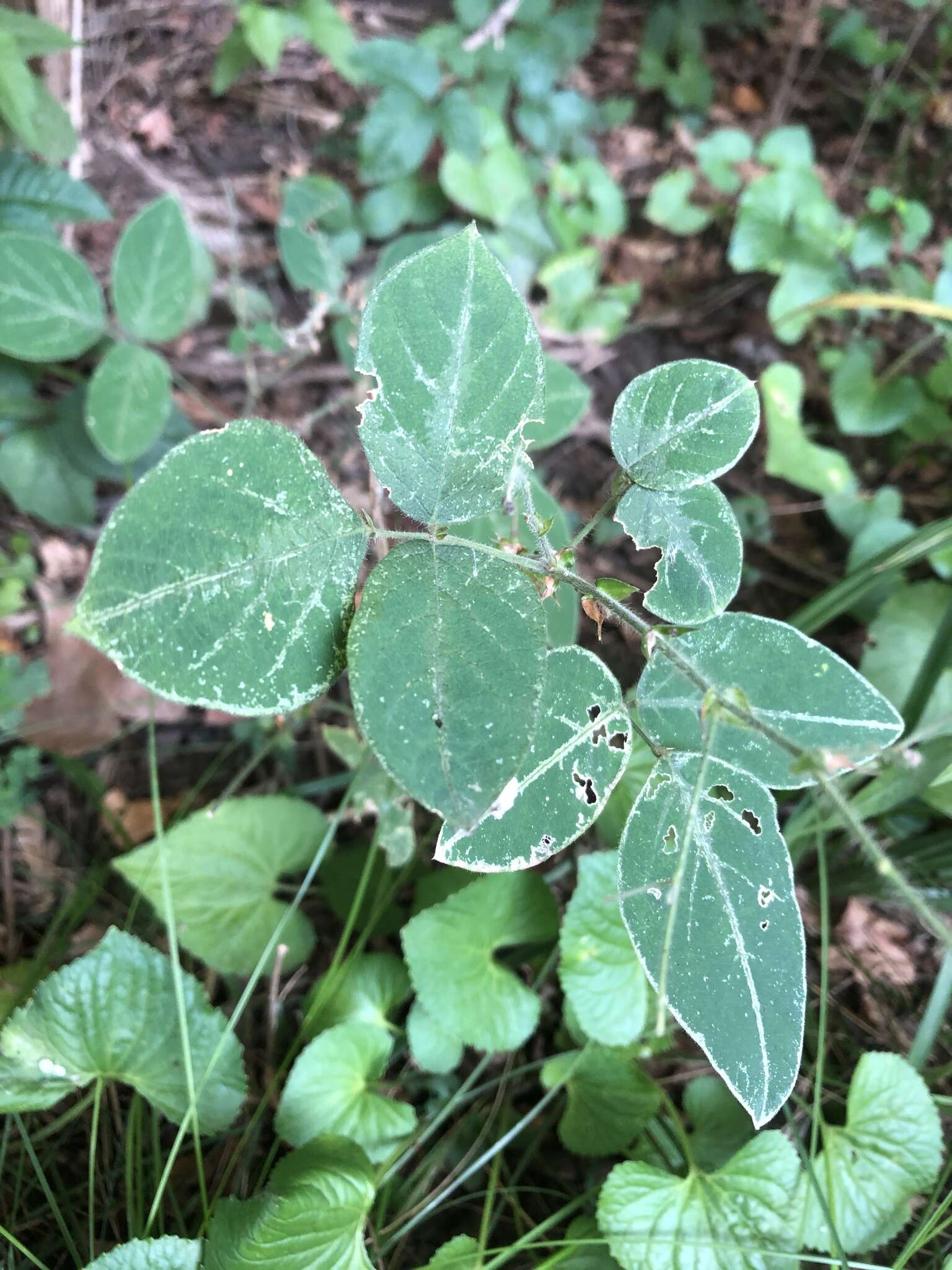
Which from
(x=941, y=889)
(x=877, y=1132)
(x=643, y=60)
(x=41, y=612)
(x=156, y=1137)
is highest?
(x=643, y=60)

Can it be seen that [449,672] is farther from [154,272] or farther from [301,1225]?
[154,272]

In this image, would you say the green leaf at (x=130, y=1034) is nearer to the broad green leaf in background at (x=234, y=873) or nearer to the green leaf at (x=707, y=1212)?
the broad green leaf in background at (x=234, y=873)

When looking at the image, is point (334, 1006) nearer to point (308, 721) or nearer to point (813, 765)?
point (308, 721)

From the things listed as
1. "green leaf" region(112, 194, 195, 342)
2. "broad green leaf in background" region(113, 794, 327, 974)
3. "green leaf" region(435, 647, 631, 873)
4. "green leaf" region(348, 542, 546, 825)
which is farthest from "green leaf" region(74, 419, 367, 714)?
"green leaf" region(112, 194, 195, 342)

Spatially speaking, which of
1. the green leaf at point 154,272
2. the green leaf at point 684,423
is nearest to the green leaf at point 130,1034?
the green leaf at point 684,423

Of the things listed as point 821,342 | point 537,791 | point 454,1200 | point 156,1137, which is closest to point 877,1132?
point 454,1200

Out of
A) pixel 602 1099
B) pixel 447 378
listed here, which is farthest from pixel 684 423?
pixel 602 1099

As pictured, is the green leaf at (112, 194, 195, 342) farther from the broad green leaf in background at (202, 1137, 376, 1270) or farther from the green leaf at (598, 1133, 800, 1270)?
the green leaf at (598, 1133, 800, 1270)
